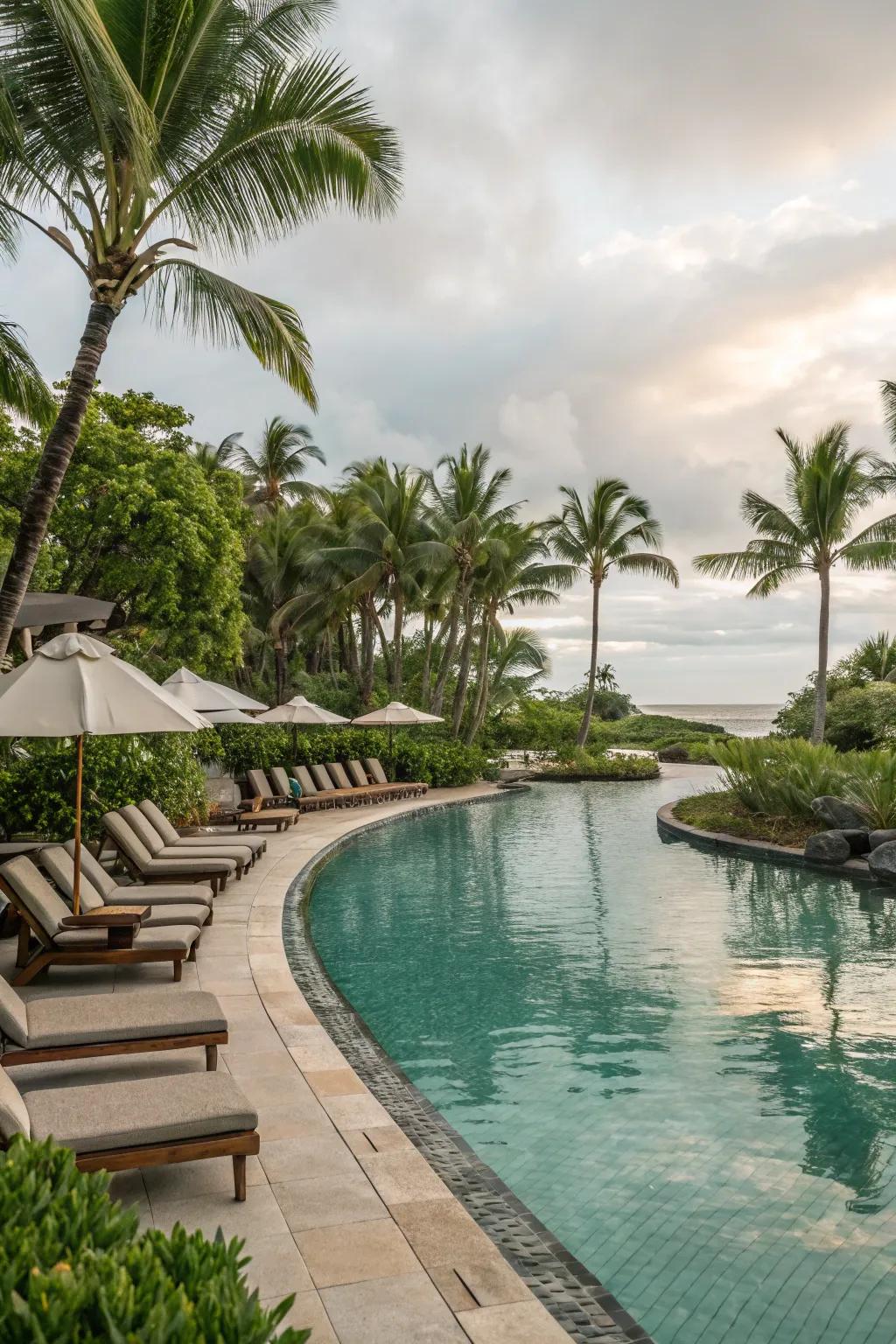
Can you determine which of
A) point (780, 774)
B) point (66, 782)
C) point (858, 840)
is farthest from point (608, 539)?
point (66, 782)

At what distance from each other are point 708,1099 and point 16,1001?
12.0 feet

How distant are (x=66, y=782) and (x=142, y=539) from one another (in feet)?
32.0

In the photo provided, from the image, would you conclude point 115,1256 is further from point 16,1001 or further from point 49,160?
point 49,160

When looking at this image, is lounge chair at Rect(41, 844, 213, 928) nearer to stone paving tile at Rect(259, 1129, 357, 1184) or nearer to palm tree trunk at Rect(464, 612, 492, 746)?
stone paving tile at Rect(259, 1129, 357, 1184)

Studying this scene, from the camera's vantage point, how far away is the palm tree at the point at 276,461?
3516 cm

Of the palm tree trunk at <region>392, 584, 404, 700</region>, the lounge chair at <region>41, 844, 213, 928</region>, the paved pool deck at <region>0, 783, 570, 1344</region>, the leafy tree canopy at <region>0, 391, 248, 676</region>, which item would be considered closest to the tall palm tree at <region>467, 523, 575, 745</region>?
the palm tree trunk at <region>392, 584, 404, 700</region>

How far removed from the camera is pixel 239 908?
359 inches

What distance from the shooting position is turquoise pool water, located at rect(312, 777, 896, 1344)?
3594 millimetres

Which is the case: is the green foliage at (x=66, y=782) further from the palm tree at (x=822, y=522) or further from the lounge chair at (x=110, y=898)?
the palm tree at (x=822, y=522)

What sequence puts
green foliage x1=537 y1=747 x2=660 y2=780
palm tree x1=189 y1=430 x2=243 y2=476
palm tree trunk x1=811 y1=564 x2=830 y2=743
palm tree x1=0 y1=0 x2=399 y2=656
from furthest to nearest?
palm tree x1=189 y1=430 x2=243 y2=476
green foliage x1=537 y1=747 x2=660 y2=780
palm tree trunk x1=811 y1=564 x2=830 y2=743
palm tree x1=0 y1=0 x2=399 y2=656

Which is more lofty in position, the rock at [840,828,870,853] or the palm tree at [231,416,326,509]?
the palm tree at [231,416,326,509]

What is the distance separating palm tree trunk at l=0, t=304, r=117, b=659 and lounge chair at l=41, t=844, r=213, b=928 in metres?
1.86

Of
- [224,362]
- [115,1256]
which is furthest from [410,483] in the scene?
[115,1256]

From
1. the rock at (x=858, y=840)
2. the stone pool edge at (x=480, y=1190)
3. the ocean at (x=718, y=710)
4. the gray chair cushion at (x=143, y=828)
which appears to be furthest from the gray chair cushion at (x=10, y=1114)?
the ocean at (x=718, y=710)
